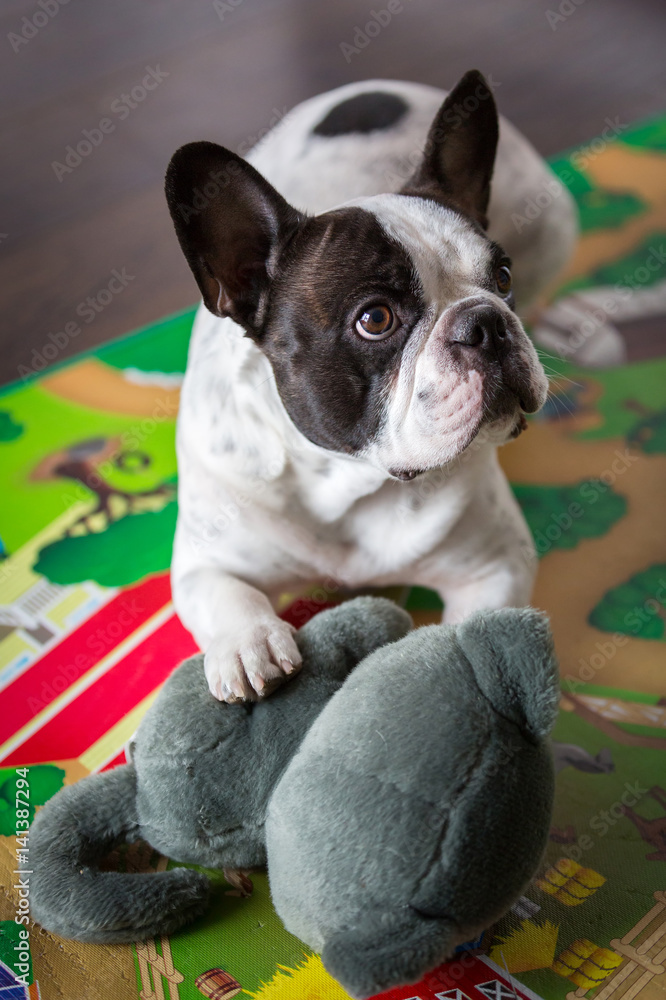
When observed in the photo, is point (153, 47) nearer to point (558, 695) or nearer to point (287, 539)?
point (287, 539)

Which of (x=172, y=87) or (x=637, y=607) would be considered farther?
(x=172, y=87)

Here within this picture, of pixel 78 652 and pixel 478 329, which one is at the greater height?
pixel 478 329

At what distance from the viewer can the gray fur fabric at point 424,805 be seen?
1324 millimetres

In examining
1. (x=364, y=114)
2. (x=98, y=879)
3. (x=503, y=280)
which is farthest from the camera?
(x=364, y=114)

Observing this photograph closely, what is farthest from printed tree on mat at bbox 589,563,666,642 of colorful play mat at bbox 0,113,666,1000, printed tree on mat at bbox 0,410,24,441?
printed tree on mat at bbox 0,410,24,441

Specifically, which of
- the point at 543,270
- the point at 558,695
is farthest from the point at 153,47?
the point at 558,695

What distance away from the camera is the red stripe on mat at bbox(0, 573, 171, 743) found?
2.26 meters

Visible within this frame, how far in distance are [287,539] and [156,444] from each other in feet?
2.93

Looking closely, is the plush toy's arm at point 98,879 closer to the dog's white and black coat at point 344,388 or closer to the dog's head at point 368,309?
the dog's white and black coat at point 344,388

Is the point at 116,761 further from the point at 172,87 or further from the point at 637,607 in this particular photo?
the point at 172,87

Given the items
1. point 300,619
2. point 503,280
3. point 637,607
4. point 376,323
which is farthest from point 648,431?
point 376,323

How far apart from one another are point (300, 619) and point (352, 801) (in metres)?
1.04

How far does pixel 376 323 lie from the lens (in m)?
1.83

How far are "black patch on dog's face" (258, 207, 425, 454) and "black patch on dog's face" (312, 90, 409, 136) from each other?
0.89 metres
